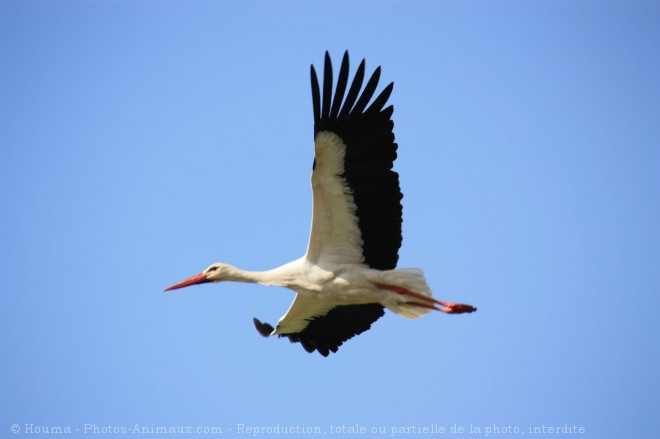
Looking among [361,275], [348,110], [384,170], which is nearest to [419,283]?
[361,275]

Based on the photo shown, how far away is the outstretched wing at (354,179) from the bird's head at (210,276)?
3.88ft

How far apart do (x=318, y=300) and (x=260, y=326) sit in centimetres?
112

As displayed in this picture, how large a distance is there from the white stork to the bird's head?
0.01 m

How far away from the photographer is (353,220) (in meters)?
10.5

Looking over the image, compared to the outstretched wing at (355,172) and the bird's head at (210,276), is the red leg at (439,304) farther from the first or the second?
the bird's head at (210,276)

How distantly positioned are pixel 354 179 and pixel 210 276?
235 cm

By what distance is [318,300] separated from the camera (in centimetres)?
1113

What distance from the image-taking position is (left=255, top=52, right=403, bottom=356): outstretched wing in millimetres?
9992

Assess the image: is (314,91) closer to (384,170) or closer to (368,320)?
(384,170)

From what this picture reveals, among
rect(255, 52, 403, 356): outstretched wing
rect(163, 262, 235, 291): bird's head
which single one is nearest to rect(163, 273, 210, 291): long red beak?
rect(163, 262, 235, 291): bird's head


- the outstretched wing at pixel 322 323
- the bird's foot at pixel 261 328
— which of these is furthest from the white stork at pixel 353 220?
the bird's foot at pixel 261 328

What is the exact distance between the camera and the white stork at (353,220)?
394 inches

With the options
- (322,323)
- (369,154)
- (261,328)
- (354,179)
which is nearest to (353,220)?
(354,179)

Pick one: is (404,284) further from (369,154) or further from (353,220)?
(369,154)
